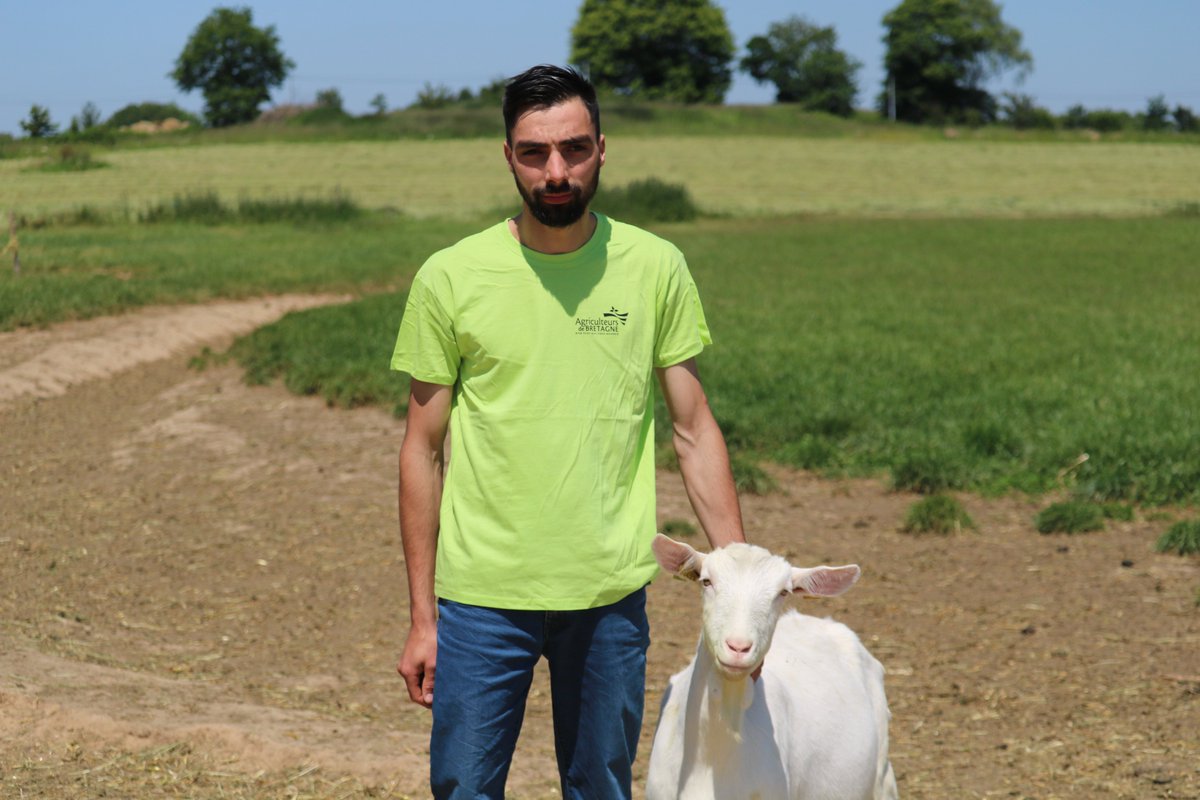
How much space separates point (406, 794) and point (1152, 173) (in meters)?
53.2

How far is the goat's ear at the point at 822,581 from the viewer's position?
10.7 feet

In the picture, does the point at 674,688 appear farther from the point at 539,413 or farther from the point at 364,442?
the point at 364,442

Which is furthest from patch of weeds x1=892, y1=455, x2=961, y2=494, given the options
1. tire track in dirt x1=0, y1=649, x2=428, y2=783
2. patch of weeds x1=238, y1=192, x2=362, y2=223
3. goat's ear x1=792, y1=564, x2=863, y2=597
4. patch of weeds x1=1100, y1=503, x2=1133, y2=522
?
patch of weeds x1=238, y1=192, x2=362, y2=223

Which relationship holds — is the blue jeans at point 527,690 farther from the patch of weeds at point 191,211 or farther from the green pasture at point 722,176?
the patch of weeds at point 191,211

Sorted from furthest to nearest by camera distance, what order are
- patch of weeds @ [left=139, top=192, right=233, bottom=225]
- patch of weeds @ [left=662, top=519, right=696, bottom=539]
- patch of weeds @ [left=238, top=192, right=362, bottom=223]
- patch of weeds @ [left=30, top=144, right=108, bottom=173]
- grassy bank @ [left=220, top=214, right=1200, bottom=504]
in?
patch of weeds @ [left=238, top=192, right=362, bottom=223]
patch of weeds @ [left=30, top=144, right=108, bottom=173]
patch of weeds @ [left=139, top=192, right=233, bottom=225]
grassy bank @ [left=220, top=214, right=1200, bottom=504]
patch of weeds @ [left=662, top=519, right=696, bottom=539]

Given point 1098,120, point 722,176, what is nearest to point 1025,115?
point 1098,120

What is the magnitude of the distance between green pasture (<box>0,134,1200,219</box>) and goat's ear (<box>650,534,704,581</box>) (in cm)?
2833

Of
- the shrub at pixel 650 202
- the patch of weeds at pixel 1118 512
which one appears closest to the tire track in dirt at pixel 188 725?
the patch of weeds at pixel 1118 512

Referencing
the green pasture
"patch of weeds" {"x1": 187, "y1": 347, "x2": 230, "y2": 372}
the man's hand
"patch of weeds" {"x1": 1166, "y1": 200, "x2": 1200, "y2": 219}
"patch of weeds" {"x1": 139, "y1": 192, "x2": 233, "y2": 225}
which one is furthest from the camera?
"patch of weeds" {"x1": 1166, "y1": 200, "x2": 1200, "y2": 219}

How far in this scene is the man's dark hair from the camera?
11.0ft

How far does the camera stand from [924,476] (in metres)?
10.3

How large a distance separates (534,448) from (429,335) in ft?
1.24

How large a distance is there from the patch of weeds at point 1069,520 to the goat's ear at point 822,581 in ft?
21.5

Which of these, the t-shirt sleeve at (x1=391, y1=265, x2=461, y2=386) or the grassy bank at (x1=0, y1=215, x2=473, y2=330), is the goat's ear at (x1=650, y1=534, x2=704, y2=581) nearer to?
the t-shirt sleeve at (x1=391, y1=265, x2=461, y2=386)
